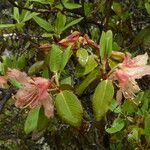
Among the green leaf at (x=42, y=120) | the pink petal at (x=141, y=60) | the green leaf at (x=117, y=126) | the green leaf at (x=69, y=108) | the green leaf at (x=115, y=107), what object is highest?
the pink petal at (x=141, y=60)

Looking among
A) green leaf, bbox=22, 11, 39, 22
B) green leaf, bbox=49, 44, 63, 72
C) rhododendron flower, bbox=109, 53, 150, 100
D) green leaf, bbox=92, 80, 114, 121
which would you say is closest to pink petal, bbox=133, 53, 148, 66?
rhododendron flower, bbox=109, 53, 150, 100

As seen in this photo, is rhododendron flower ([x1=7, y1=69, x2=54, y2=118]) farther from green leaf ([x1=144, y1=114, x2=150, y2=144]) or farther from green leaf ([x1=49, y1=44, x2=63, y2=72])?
green leaf ([x1=144, y1=114, x2=150, y2=144])

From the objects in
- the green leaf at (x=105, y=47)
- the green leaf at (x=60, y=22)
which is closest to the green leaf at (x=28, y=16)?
the green leaf at (x=60, y=22)

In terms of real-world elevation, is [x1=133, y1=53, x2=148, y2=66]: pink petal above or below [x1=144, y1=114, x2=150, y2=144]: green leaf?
above

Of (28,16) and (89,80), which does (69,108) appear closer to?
(89,80)

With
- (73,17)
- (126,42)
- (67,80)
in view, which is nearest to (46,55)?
(67,80)

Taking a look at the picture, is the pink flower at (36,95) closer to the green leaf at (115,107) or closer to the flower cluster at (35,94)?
the flower cluster at (35,94)
